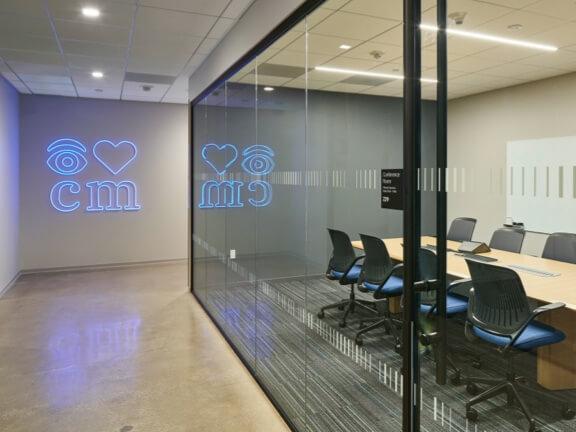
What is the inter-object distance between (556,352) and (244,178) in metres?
2.98

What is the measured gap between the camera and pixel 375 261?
83.1 inches

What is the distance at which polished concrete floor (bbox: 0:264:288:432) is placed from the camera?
2.89 m

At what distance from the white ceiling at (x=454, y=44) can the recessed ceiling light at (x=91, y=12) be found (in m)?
1.85

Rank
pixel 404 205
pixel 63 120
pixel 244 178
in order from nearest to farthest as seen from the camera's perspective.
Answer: pixel 404 205 → pixel 244 178 → pixel 63 120

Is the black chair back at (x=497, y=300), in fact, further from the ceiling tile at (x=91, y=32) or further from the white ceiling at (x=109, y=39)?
the ceiling tile at (x=91, y=32)

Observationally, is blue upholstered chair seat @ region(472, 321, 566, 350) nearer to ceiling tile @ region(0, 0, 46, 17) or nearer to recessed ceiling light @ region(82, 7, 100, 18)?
recessed ceiling light @ region(82, 7, 100, 18)

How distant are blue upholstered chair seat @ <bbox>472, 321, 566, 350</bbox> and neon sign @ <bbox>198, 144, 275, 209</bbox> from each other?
2.19 metres

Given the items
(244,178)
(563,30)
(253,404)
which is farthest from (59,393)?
(563,30)

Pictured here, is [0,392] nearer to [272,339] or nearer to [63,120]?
[272,339]

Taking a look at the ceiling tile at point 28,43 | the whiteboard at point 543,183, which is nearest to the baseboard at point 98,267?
the ceiling tile at point 28,43

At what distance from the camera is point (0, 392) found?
10.7ft

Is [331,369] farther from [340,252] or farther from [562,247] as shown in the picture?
[562,247]

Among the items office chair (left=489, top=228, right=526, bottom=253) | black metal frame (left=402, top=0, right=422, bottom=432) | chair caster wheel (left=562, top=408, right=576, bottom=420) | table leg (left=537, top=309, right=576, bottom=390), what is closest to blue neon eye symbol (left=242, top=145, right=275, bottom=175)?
black metal frame (left=402, top=0, right=422, bottom=432)

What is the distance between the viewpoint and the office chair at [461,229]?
150cm
